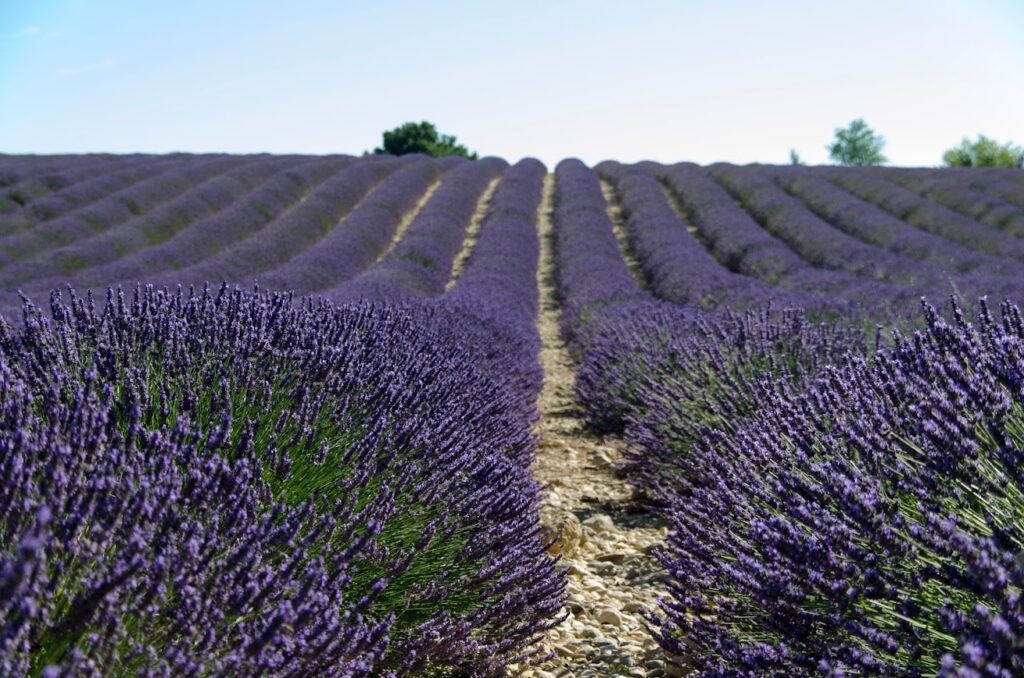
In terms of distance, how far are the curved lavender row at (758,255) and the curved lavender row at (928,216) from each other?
300cm

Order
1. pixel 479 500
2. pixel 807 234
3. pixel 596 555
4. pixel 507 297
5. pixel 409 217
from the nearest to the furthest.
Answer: pixel 479 500, pixel 596 555, pixel 507 297, pixel 807 234, pixel 409 217

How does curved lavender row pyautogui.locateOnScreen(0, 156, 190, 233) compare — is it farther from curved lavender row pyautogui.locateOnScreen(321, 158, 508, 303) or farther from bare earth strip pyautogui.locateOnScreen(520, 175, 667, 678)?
bare earth strip pyautogui.locateOnScreen(520, 175, 667, 678)

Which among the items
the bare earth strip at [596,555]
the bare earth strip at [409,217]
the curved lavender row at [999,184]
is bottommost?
the bare earth strip at [596,555]

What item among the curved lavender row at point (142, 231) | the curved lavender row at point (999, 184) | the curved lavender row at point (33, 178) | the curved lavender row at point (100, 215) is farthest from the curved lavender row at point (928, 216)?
the curved lavender row at point (33, 178)

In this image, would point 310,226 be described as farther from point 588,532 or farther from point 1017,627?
point 1017,627

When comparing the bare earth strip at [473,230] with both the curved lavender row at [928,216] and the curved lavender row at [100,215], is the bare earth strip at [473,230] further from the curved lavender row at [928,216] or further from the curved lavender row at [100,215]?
the curved lavender row at [928,216]

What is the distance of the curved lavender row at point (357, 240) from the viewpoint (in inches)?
479

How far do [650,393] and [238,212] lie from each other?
15.2m

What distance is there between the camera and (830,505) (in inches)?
90.3

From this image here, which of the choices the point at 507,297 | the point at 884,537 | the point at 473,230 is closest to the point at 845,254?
the point at 507,297

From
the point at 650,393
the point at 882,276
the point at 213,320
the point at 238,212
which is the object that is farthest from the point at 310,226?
the point at 213,320

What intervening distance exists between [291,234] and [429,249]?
297cm

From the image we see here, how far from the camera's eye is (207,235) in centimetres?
1630

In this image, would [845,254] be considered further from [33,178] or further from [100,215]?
[33,178]
